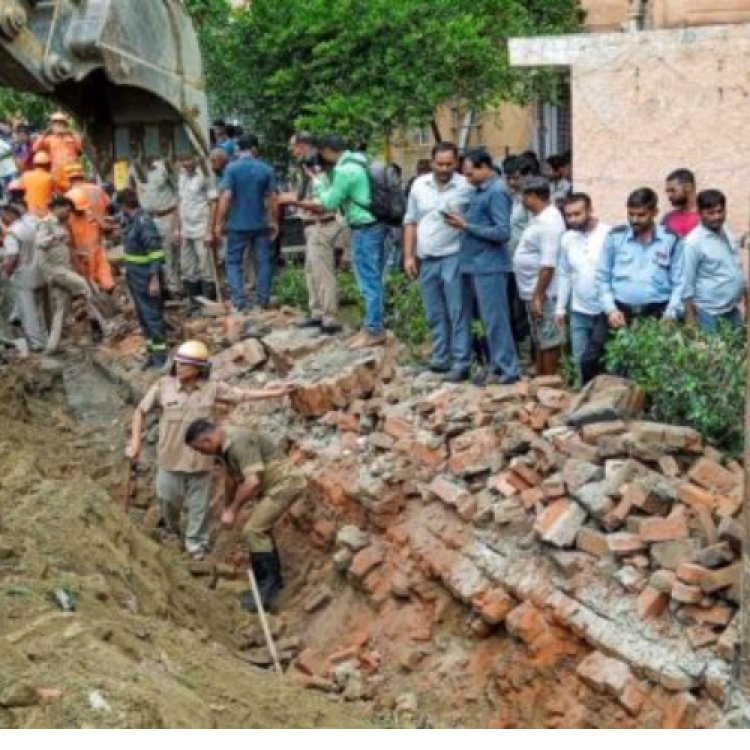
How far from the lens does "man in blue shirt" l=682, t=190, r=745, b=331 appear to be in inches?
328

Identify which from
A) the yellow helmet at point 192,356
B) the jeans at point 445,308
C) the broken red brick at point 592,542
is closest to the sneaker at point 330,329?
the jeans at point 445,308

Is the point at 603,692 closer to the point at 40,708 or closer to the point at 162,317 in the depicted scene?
the point at 40,708

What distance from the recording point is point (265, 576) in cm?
909

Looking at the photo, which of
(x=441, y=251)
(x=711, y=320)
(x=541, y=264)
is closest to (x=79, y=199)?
(x=441, y=251)

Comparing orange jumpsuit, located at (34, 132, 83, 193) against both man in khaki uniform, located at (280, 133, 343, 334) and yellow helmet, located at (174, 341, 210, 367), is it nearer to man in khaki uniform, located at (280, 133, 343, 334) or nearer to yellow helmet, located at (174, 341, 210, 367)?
man in khaki uniform, located at (280, 133, 343, 334)

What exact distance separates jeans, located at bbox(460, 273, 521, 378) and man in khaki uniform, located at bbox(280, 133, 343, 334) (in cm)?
193

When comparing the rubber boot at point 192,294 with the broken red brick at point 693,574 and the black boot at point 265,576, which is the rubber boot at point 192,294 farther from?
the broken red brick at point 693,574

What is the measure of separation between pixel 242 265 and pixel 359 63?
2564mm

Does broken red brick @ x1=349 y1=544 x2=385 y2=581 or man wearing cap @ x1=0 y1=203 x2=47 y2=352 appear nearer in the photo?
broken red brick @ x1=349 y1=544 x2=385 y2=581

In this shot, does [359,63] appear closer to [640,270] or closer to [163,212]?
[163,212]

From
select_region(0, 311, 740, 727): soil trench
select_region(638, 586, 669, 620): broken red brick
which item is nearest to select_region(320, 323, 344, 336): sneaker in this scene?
select_region(0, 311, 740, 727): soil trench

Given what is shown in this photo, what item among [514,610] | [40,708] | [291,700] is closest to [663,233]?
[514,610]

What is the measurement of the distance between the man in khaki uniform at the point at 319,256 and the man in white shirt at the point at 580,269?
252 cm

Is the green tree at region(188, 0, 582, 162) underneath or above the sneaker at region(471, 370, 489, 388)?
above
